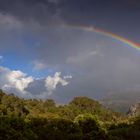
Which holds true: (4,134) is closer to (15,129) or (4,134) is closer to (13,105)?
(15,129)

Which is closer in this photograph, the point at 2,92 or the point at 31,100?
the point at 2,92

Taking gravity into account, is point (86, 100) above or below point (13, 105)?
above

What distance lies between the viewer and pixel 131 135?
64.4 m

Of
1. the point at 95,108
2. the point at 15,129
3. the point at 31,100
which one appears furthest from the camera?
the point at 95,108

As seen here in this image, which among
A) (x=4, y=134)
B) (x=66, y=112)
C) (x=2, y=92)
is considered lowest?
(x=4, y=134)

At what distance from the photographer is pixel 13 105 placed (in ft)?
358

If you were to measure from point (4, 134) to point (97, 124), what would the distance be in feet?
56.8

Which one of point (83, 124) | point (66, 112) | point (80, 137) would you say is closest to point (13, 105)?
point (66, 112)

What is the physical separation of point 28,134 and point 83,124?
48.7ft

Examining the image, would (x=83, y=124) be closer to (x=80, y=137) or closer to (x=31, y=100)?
(x=80, y=137)

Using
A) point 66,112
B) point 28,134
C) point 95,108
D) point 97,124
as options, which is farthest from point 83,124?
point 95,108

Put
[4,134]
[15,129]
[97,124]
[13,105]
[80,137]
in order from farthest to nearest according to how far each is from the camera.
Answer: [13,105] < [97,124] < [80,137] < [15,129] < [4,134]

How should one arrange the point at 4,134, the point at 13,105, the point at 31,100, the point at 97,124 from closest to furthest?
the point at 4,134 < the point at 97,124 < the point at 13,105 < the point at 31,100

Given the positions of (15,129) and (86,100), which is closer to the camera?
(15,129)
